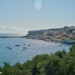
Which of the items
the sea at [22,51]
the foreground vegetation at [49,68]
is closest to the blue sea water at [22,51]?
the sea at [22,51]

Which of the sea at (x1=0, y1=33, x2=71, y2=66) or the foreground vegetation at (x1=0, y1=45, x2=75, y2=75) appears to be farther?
the sea at (x1=0, y1=33, x2=71, y2=66)

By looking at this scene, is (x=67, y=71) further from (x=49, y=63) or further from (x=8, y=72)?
(x=8, y=72)

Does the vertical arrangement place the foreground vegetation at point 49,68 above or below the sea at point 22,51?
above

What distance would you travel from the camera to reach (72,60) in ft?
80.4

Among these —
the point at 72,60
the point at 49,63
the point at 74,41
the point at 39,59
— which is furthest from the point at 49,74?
the point at 74,41

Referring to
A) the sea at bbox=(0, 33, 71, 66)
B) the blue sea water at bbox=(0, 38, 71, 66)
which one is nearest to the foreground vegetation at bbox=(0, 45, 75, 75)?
the sea at bbox=(0, 33, 71, 66)

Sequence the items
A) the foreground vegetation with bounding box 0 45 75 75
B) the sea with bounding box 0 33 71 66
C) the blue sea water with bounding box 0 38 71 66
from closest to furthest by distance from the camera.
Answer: the foreground vegetation with bounding box 0 45 75 75 → the sea with bounding box 0 33 71 66 → the blue sea water with bounding box 0 38 71 66

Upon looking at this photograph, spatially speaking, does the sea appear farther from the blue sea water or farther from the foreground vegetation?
the foreground vegetation

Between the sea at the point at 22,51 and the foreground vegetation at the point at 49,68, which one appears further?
the sea at the point at 22,51

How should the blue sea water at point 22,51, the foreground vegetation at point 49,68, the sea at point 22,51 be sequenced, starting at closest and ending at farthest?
1. the foreground vegetation at point 49,68
2. the sea at point 22,51
3. the blue sea water at point 22,51

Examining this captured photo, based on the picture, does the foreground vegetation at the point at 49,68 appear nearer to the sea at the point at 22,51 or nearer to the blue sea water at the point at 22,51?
the sea at the point at 22,51

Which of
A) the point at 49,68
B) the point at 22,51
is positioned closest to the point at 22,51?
the point at 22,51

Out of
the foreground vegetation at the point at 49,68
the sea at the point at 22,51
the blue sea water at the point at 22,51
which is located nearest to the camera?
the foreground vegetation at the point at 49,68

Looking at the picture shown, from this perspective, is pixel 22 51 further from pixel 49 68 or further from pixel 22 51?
→ pixel 49 68
